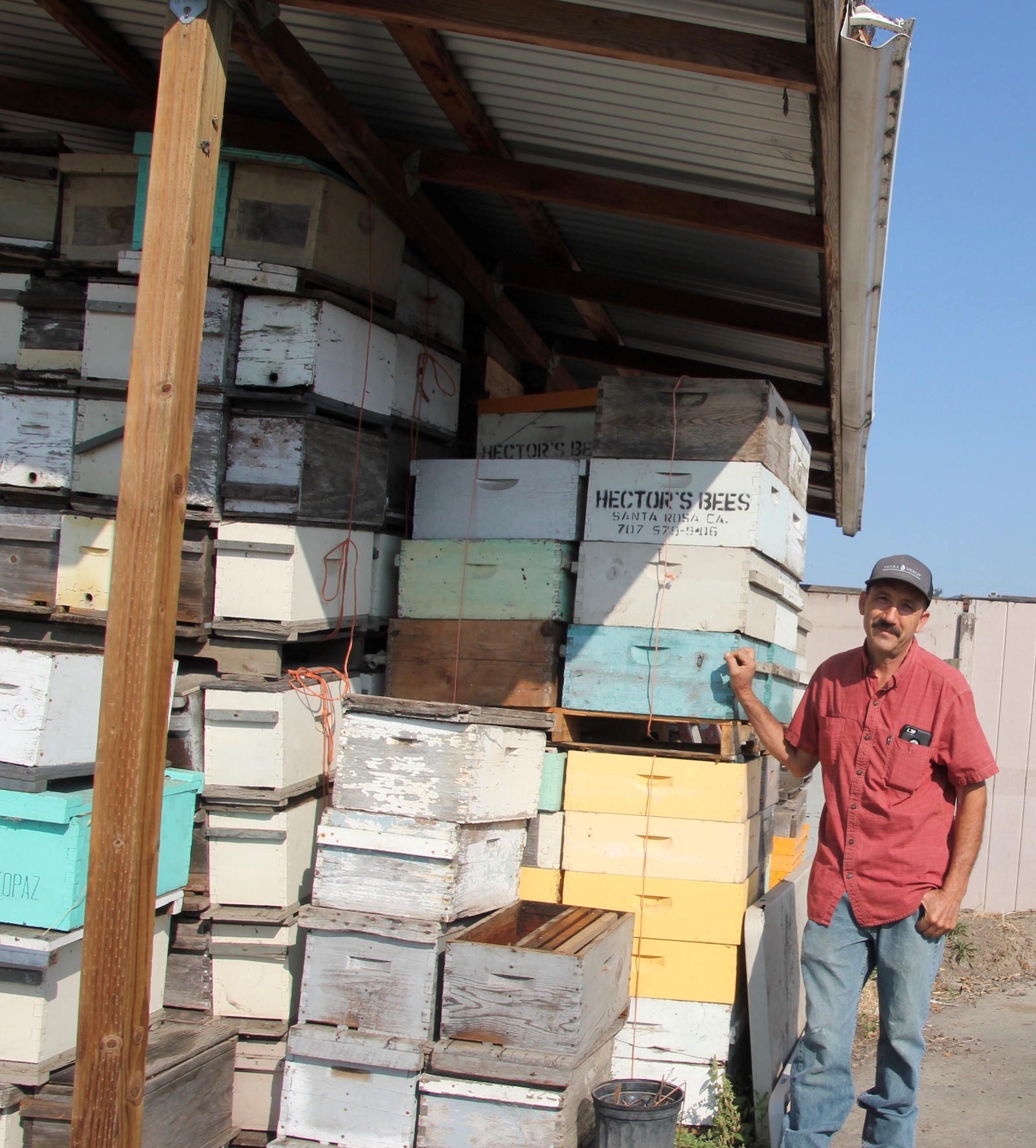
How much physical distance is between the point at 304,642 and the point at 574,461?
1365 mm

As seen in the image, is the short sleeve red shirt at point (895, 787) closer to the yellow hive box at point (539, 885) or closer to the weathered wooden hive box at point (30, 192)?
the yellow hive box at point (539, 885)

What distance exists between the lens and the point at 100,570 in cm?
431

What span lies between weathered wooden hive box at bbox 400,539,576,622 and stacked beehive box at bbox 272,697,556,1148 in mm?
640

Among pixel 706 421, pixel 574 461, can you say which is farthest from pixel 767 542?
pixel 574 461

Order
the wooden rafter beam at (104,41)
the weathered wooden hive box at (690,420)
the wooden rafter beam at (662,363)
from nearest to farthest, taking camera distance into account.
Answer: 1. the wooden rafter beam at (104,41)
2. the weathered wooden hive box at (690,420)
3. the wooden rafter beam at (662,363)

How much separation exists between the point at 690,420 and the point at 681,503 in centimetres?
34

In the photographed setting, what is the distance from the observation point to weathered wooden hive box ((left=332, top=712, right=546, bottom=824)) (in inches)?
149

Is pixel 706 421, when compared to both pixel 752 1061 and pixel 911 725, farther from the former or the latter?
pixel 752 1061

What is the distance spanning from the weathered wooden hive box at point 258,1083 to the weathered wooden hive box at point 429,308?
2.98 meters

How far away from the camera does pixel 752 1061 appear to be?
404 centimetres

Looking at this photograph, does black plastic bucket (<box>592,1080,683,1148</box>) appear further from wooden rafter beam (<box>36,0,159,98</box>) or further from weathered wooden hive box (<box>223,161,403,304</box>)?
wooden rafter beam (<box>36,0,159,98</box>)

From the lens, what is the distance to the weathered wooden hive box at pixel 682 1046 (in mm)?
4027

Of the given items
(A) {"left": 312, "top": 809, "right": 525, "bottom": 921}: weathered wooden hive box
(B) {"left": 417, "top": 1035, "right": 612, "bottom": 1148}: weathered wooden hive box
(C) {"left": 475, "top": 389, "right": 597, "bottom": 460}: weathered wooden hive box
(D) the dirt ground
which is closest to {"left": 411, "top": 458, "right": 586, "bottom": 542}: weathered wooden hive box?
(C) {"left": 475, "top": 389, "right": 597, "bottom": 460}: weathered wooden hive box

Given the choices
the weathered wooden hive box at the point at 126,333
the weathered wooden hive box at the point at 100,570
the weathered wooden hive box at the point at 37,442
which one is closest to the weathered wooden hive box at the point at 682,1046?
the weathered wooden hive box at the point at 100,570
